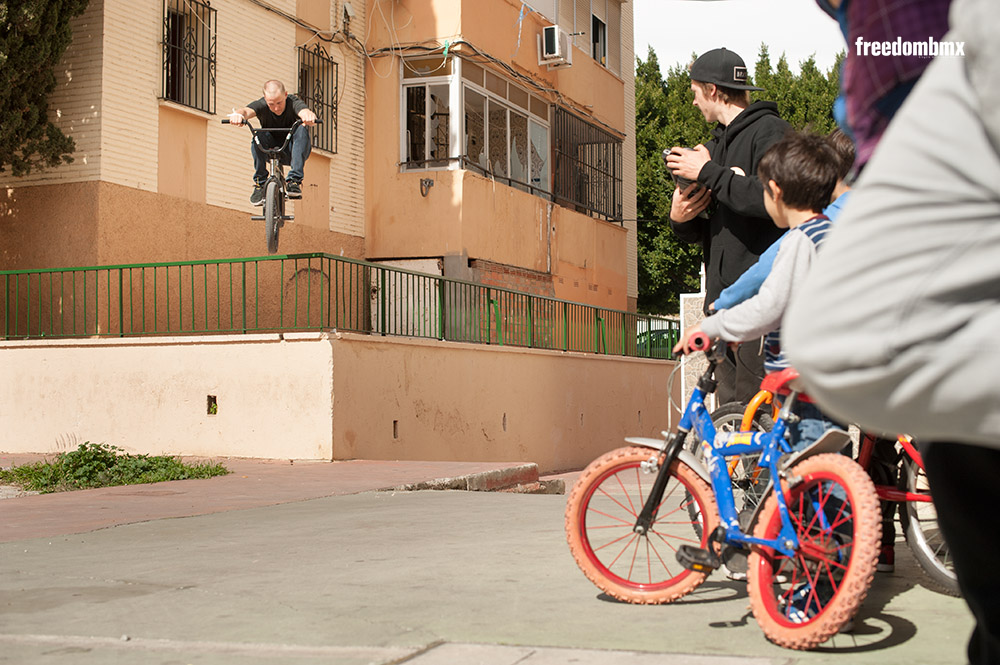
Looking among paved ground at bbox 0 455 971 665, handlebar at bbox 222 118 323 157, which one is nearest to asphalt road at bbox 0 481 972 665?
paved ground at bbox 0 455 971 665

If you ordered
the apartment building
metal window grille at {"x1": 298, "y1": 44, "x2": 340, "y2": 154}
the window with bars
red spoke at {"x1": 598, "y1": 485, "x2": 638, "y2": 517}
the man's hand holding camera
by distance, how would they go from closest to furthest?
red spoke at {"x1": 598, "y1": 485, "x2": 638, "y2": 517}
the man's hand holding camera
the apartment building
metal window grille at {"x1": 298, "y1": 44, "x2": 340, "y2": 154}
the window with bars

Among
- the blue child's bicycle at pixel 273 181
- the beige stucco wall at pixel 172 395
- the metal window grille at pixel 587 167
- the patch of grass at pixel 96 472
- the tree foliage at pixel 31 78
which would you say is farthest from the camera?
the metal window grille at pixel 587 167

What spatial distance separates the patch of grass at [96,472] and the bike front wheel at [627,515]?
25.3ft

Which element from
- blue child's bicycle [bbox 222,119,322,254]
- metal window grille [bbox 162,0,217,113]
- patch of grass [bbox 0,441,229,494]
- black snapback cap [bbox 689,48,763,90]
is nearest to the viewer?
black snapback cap [bbox 689,48,763,90]

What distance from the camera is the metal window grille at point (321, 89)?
18.9 metres

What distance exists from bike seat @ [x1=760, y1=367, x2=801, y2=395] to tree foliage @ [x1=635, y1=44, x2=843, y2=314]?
103 feet

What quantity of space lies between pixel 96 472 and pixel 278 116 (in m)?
5.25

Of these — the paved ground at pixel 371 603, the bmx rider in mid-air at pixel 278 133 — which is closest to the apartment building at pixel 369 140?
the bmx rider in mid-air at pixel 278 133

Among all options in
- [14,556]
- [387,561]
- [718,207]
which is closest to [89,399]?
[14,556]

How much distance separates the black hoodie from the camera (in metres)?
4.53

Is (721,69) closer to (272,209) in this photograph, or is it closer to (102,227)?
(272,209)

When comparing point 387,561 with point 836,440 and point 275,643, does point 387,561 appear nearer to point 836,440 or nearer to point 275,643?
point 275,643

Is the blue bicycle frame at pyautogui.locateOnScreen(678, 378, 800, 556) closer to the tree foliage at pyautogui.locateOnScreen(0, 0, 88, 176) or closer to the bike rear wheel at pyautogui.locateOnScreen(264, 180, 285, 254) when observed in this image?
the bike rear wheel at pyautogui.locateOnScreen(264, 180, 285, 254)

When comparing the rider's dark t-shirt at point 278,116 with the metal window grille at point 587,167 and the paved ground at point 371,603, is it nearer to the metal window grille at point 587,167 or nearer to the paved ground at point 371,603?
the paved ground at point 371,603
